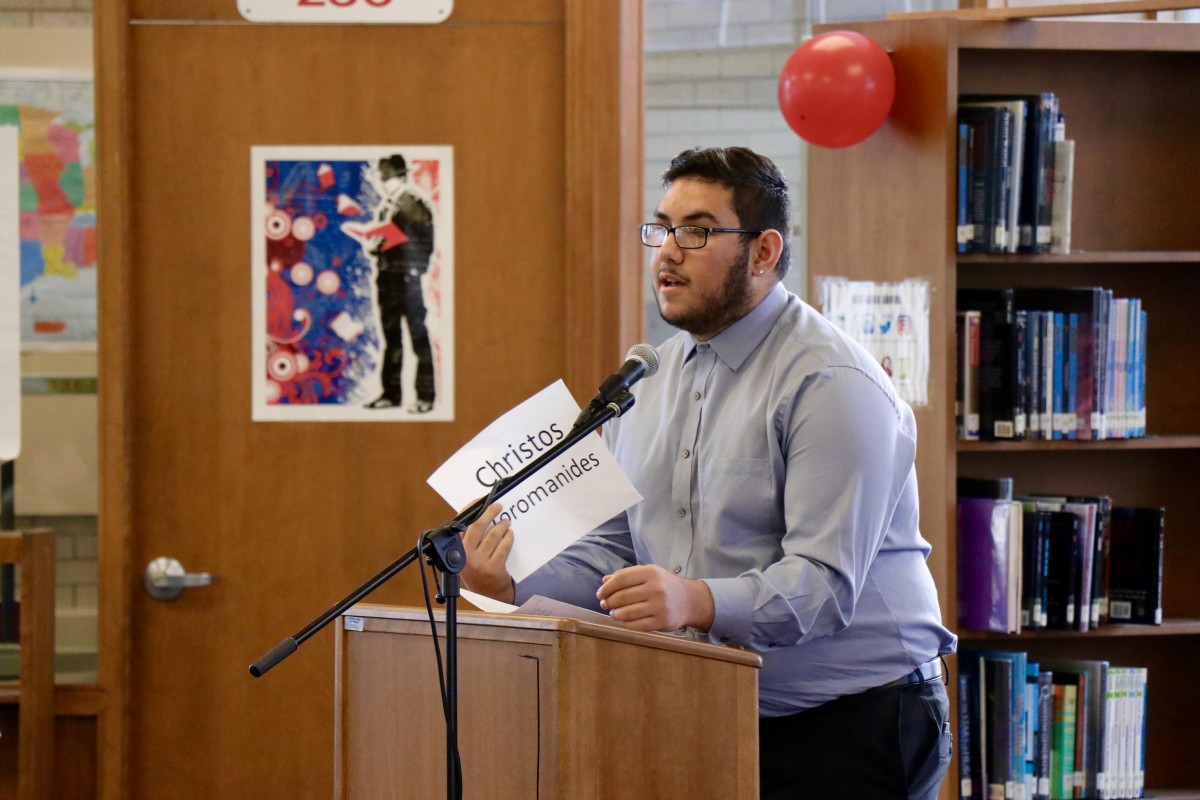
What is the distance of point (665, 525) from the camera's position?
199 centimetres

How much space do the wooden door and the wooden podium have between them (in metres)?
1.28

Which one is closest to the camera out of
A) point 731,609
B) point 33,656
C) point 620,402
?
point 620,402

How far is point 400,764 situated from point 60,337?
1.66 metres

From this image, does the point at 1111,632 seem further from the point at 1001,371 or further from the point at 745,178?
the point at 745,178

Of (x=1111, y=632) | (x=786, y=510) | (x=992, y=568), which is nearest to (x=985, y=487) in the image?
(x=992, y=568)

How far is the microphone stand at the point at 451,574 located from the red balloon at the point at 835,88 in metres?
1.46

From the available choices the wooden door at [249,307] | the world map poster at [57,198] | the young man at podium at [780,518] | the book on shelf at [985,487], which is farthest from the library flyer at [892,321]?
the world map poster at [57,198]

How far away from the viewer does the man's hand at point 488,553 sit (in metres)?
1.75

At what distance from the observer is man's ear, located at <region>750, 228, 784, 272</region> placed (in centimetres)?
Answer: 196

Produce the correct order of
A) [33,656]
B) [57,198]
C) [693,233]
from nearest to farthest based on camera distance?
[693,233] → [33,656] → [57,198]

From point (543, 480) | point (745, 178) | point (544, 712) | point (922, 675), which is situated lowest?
point (922, 675)

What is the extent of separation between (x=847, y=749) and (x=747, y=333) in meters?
0.66

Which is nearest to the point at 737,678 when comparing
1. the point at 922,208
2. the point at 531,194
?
the point at 531,194

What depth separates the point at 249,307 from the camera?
2.77 m
